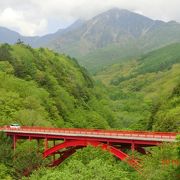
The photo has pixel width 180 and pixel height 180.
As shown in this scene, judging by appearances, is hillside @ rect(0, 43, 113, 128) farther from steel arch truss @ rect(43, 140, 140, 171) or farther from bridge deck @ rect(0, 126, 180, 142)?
steel arch truss @ rect(43, 140, 140, 171)

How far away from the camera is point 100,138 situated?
214 ft

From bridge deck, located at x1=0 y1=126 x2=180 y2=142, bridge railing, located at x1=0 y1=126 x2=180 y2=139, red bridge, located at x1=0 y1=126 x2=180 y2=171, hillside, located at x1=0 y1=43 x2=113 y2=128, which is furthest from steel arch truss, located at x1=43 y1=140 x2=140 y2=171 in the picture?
hillside, located at x1=0 y1=43 x2=113 y2=128

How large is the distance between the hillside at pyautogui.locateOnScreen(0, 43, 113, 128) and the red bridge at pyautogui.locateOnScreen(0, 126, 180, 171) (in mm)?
16486

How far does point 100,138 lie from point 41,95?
60.7 m

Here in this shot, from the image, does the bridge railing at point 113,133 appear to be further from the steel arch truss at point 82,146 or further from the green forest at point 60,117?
the green forest at point 60,117

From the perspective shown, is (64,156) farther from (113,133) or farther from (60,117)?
(60,117)

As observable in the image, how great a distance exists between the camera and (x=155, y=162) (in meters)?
50.5

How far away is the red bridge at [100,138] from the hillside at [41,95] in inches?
649

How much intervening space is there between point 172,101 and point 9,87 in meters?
40.4

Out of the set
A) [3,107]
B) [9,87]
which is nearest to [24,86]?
[9,87]

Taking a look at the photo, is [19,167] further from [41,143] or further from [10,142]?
[41,143]

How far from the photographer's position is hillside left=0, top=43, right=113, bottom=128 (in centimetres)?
9982

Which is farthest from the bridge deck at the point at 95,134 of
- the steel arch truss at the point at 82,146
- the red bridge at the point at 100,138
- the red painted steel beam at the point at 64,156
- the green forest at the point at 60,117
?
the red painted steel beam at the point at 64,156

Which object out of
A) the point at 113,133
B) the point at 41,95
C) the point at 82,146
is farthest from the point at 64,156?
the point at 41,95
